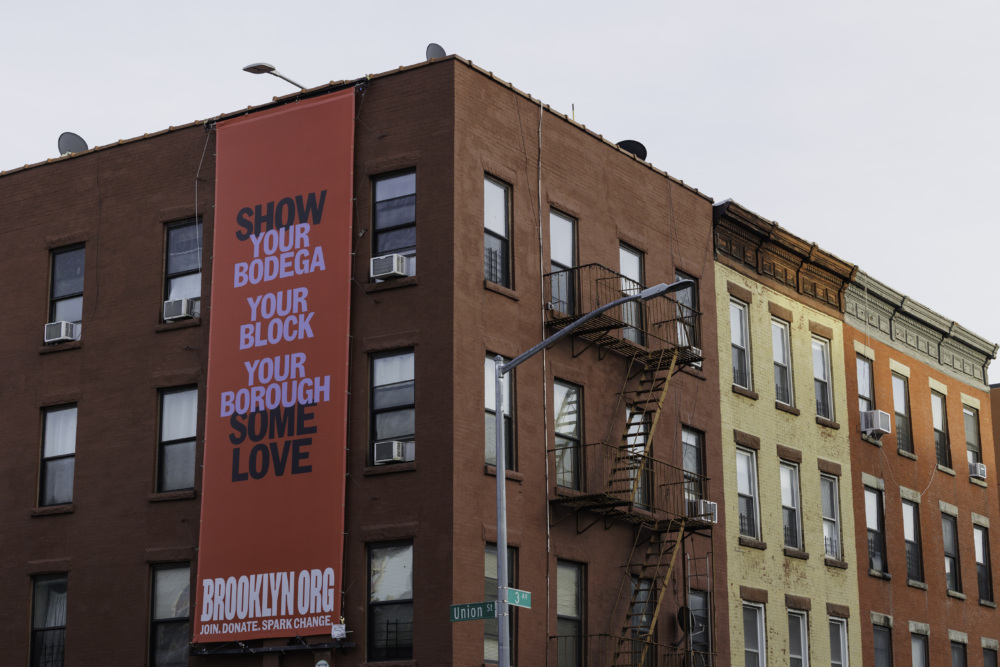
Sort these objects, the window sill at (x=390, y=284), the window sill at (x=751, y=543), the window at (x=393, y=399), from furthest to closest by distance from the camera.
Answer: the window sill at (x=751, y=543) < the window sill at (x=390, y=284) < the window at (x=393, y=399)

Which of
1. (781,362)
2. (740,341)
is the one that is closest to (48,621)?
(740,341)

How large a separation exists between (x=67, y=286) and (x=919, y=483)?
77.1ft

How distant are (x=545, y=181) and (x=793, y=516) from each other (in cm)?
1139

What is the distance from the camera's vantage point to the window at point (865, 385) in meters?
40.2

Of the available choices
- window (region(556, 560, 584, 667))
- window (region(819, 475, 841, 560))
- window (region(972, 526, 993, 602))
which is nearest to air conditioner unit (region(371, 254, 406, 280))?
window (region(556, 560, 584, 667))

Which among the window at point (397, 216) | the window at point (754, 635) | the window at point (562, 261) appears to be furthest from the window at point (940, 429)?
the window at point (397, 216)

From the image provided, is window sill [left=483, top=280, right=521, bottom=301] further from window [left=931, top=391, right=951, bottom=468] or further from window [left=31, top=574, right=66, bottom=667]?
window [left=931, top=391, right=951, bottom=468]

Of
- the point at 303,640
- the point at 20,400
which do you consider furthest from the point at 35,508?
the point at 303,640

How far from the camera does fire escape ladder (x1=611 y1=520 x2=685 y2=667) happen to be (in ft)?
95.3

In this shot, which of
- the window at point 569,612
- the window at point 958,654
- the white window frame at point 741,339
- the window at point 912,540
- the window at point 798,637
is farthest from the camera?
the window at point 958,654

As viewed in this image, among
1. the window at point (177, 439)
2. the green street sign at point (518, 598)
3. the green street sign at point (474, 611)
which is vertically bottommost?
the green street sign at point (474, 611)

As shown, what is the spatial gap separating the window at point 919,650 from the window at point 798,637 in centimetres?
534

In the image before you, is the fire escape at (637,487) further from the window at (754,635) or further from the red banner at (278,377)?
the red banner at (278,377)

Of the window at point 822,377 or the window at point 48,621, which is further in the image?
the window at point 822,377
